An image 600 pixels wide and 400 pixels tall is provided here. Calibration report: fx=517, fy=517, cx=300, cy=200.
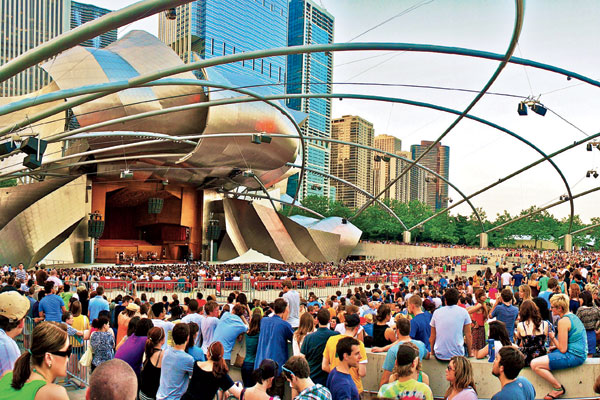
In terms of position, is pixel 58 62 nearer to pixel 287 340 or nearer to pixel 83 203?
pixel 83 203

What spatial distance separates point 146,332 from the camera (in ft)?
17.7

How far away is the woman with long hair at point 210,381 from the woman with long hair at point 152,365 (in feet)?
1.99

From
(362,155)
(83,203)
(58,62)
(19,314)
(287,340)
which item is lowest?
(287,340)

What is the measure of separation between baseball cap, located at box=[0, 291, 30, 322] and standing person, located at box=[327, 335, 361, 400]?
2.78 m

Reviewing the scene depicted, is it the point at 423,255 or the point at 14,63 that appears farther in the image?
the point at 423,255

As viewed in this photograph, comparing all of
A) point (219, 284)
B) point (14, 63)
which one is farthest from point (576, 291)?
point (219, 284)

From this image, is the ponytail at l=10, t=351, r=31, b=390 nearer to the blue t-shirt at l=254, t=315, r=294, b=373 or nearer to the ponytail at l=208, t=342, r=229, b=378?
the ponytail at l=208, t=342, r=229, b=378

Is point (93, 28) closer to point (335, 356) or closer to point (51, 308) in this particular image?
point (51, 308)

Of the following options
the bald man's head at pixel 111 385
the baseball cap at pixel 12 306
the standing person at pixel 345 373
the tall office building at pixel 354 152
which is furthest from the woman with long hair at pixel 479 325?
the tall office building at pixel 354 152

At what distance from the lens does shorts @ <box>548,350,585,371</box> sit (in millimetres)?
5180

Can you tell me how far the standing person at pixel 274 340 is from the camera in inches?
230

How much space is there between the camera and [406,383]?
3.91 m

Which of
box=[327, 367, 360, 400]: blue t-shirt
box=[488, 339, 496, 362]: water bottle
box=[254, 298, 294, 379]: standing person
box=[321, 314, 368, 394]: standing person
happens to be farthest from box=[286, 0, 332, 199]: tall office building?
box=[327, 367, 360, 400]: blue t-shirt

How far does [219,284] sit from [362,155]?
15353 cm
